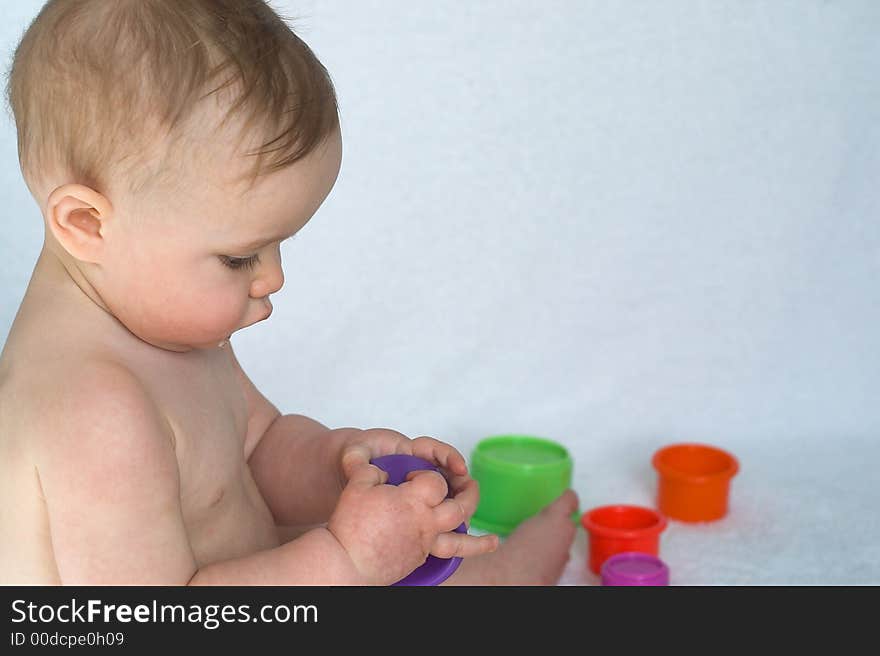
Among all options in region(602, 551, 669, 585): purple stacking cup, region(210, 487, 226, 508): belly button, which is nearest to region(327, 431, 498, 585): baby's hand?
region(210, 487, 226, 508): belly button

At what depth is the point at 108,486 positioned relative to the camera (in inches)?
35.2

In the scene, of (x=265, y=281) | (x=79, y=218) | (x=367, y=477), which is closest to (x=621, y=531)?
(x=367, y=477)

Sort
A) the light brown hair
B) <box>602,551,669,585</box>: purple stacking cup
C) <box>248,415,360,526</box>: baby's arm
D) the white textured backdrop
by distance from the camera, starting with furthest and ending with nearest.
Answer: the white textured backdrop → <box>602,551,669,585</box>: purple stacking cup → <box>248,415,360,526</box>: baby's arm → the light brown hair

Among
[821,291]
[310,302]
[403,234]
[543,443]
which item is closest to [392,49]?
[403,234]

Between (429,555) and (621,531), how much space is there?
561mm

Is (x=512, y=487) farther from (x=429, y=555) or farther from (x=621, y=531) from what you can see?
(x=429, y=555)

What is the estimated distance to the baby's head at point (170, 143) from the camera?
2.89 feet

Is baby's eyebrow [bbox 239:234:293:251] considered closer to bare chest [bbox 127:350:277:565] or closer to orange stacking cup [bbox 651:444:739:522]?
bare chest [bbox 127:350:277:565]

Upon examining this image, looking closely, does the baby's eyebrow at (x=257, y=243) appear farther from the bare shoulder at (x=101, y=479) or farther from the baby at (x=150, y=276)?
the bare shoulder at (x=101, y=479)

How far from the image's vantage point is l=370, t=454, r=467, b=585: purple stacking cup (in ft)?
3.34

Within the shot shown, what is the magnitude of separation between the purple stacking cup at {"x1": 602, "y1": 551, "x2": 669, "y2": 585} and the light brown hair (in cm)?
74

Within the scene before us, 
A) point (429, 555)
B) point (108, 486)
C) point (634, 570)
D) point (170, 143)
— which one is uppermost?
point (170, 143)

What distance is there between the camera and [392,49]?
1.80 meters
